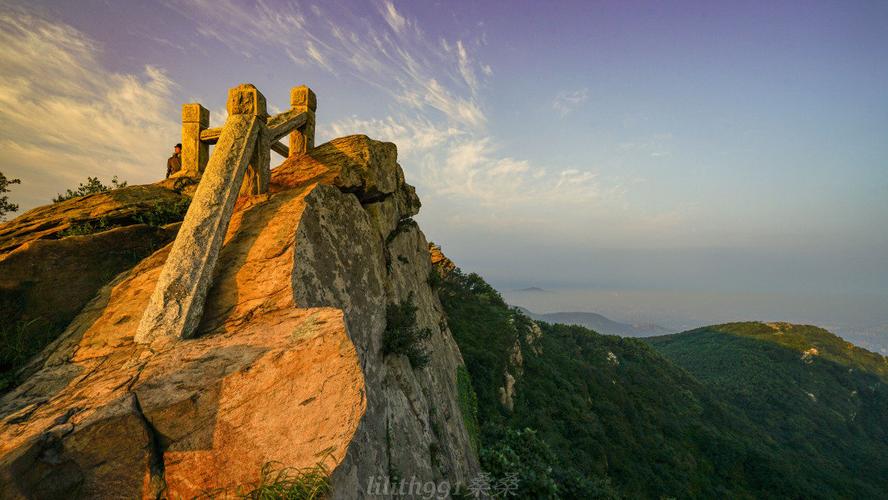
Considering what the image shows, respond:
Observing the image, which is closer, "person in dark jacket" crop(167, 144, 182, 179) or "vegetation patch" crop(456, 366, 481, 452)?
"person in dark jacket" crop(167, 144, 182, 179)

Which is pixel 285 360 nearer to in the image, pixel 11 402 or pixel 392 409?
pixel 11 402

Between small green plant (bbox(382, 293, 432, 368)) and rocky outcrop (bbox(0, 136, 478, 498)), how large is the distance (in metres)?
0.70

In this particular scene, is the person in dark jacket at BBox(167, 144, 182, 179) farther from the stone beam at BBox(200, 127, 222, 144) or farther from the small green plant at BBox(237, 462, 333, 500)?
the small green plant at BBox(237, 462, 333, 500)

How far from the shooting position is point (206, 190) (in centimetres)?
756

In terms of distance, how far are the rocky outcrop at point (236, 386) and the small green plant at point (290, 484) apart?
11 cm

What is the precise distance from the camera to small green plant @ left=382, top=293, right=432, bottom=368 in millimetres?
10594

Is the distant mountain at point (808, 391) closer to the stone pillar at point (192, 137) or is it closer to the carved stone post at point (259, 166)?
the carved stone post at point (259, 166)

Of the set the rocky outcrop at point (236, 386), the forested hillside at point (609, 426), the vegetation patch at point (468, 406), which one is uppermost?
the rocky outcrop at point (236, 386)

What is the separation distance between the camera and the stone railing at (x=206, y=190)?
240 inches

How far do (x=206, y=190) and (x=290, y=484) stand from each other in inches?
256

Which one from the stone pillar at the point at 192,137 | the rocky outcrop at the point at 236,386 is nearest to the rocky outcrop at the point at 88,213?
the stone pillar at the point at 192,137

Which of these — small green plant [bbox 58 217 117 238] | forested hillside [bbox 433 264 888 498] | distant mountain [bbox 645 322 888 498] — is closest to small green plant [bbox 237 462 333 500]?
small green plant [bbox 58 217 117 238]

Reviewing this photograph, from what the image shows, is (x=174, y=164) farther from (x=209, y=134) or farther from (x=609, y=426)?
(x=609, y=426)

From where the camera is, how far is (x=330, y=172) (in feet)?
35.2
